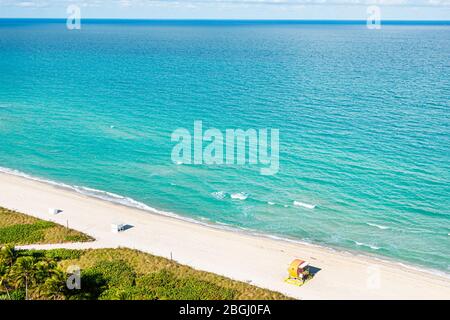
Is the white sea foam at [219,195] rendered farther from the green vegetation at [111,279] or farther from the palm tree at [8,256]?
the palm tree at [8,256]

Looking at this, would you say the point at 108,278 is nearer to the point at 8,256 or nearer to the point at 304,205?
the point at 8,256

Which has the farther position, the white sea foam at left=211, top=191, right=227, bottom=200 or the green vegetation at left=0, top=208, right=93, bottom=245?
the white sea foam at left=211, top=191, right=227, bottom=200

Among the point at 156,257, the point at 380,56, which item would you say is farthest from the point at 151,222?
the point at 380,56

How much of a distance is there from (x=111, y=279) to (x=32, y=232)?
13.5 meters

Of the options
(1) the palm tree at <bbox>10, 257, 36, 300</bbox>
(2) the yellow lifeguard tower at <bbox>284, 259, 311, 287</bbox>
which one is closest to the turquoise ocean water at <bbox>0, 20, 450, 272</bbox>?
(2) the yellow lifeguard tower at <bbox>284, 259, 311, 287</bbox>

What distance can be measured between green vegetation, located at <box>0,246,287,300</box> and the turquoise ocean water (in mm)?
13182

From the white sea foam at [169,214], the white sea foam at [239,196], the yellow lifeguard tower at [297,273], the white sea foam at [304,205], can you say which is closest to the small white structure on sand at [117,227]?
the white sea foam at [169,214]

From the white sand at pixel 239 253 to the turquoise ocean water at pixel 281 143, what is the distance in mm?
3110

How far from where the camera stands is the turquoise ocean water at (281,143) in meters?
53.3

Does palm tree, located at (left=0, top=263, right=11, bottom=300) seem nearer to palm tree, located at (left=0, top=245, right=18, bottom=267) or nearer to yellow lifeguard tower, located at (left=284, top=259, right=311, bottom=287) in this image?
palm tree, located at (left=0, top=245, right=18, bottom=267)

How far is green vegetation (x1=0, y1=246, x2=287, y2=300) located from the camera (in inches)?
1440

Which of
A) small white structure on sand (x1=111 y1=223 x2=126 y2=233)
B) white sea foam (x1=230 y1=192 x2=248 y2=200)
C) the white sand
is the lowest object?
the white sand

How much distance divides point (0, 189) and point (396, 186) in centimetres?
5072
